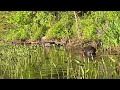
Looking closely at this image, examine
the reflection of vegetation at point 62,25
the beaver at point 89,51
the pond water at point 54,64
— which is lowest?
the pond water at point 54,64

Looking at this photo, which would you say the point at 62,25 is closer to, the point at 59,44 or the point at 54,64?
the point at 59,44

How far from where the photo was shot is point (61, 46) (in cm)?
498

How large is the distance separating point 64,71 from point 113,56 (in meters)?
0.77

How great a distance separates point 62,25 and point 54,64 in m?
0.64

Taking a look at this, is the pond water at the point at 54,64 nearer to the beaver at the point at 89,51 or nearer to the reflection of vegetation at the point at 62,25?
the beaver at the point at 89,51

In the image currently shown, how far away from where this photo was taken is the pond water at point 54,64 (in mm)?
4770

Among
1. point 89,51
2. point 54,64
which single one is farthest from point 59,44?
point 89,51

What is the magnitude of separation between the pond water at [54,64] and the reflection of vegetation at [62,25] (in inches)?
8.1

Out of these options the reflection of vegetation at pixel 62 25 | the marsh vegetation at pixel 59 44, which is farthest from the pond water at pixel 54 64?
the reflection of vegetation at pixel 62 25

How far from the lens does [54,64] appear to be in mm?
5027
